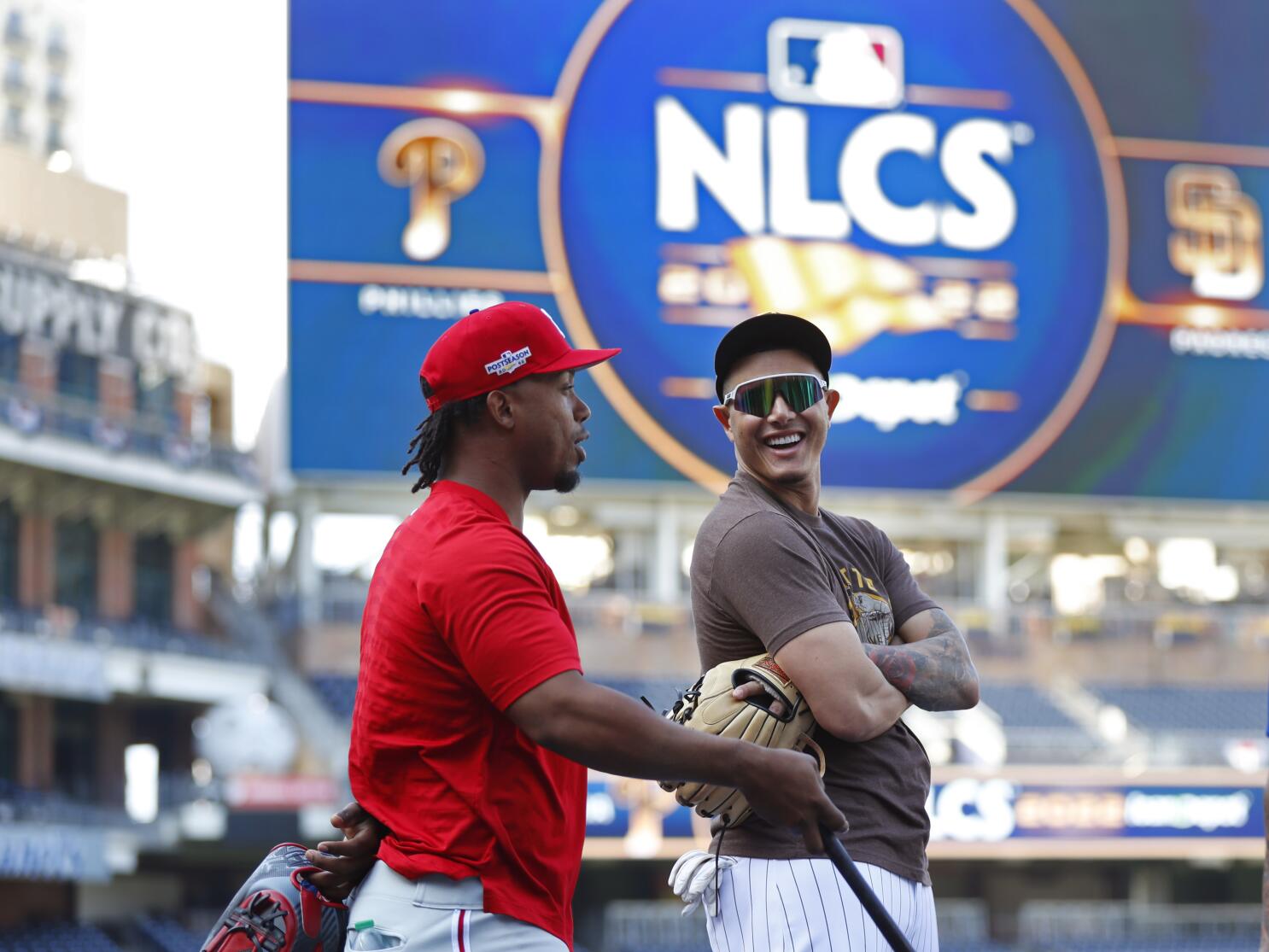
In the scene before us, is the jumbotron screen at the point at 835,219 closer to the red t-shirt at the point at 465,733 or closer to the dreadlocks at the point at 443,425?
the dreadlocks at the point at 443,425

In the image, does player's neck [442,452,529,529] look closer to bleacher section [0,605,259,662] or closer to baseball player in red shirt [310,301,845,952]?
baseball player in red shirt [310,301,845,952]

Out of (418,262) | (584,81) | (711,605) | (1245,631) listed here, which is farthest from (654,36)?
(711,605)

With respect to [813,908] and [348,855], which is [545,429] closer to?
[348,855]

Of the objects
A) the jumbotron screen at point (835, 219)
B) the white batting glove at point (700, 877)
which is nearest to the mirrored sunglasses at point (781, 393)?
the white batting glove at point (700, 877)

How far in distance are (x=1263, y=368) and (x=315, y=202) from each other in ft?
40.0

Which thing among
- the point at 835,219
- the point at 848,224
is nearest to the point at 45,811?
the point at 835,219

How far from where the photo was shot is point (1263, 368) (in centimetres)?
2406

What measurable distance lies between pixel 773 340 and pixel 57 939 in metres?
19.5

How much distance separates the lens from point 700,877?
2789 millimetres

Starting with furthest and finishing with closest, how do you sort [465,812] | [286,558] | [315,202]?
[286,558] < [315,202] < [465,812]

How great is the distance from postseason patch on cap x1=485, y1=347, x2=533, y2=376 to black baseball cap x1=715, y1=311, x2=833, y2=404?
0.54 meters

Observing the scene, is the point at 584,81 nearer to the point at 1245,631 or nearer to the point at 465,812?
the point at 1245,631

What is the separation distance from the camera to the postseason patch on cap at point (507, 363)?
2.43 metres

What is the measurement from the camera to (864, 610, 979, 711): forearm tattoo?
2.75 m
